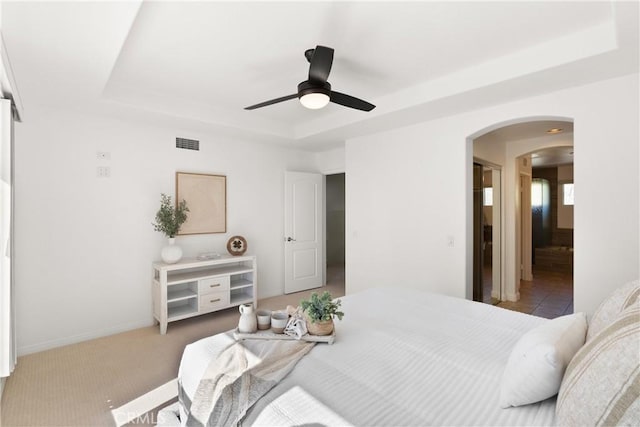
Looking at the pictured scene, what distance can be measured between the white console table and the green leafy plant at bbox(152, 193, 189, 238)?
15.6 inches

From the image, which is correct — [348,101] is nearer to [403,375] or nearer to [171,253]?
[403,375]

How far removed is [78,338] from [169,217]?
1.51 meters

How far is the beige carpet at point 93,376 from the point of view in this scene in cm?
212

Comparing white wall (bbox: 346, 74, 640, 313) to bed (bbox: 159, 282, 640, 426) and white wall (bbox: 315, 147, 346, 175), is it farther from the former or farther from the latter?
bed (bbox: 159, 282, 640, 426)

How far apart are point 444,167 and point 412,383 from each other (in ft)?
8.94

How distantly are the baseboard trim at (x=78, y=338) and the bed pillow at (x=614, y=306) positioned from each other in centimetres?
408

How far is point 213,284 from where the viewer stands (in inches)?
154

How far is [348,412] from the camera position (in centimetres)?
120

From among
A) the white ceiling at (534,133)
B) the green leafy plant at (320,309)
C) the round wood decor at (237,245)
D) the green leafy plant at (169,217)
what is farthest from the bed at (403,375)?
the white ceiling at (534,133)

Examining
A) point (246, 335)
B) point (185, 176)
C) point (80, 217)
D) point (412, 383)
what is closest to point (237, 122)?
point (185, 176)

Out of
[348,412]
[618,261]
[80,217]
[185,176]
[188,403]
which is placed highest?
[185,176]

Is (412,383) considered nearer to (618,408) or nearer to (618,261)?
(618,408)

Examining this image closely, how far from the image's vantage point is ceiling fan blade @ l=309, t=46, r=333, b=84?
195 centimetres

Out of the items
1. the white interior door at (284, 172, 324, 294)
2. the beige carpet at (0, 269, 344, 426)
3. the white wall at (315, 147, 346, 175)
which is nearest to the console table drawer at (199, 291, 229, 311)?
the beige carpet at (0, 269, 344, 426)
